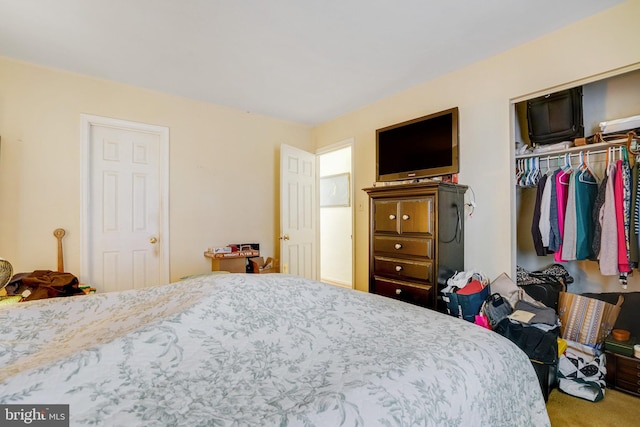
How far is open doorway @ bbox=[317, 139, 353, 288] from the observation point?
4707 millimetres

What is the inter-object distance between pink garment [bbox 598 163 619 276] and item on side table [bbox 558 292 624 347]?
0.45 metres

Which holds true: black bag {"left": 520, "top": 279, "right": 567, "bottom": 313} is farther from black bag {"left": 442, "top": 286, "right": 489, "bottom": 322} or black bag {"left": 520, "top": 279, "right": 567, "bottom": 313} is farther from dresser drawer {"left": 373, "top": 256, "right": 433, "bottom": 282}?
dresser drawer {"left": 373, "top": 256, "right": 433, "bottom": 282}

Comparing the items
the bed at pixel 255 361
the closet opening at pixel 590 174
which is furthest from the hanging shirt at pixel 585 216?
the bed at pixel 255 361

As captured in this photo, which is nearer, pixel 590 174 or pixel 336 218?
pixel 590 174

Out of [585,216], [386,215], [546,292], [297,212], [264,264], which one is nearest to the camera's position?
[585,216]

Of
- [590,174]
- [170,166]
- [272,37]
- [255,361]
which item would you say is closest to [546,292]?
[590,174]

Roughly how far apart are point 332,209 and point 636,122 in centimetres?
362

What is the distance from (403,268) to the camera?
2.48 metres

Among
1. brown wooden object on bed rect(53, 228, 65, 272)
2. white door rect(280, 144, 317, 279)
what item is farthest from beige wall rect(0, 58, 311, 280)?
white door rect(280, 144, 317, 279)

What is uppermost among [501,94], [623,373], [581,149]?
[501,94]

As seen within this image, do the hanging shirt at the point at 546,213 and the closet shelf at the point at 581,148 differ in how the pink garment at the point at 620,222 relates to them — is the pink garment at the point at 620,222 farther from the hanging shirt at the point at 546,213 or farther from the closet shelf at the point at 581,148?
the hanging shirt at the point at 546,213

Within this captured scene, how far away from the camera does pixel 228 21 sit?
199cm

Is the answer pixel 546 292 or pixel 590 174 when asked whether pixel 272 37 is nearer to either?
pixel 590 174

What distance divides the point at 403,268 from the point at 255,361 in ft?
6.27
